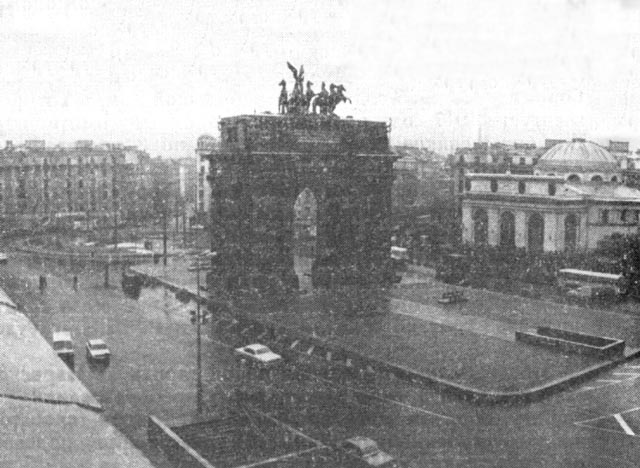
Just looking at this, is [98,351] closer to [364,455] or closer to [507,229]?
[364,455]

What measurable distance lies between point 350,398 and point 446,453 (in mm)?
4670

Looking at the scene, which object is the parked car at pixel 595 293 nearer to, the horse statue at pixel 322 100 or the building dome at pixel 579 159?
the horse statue at pixel 322 100

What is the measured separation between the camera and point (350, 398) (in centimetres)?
2159

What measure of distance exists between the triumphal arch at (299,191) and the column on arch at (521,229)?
13.8 meters

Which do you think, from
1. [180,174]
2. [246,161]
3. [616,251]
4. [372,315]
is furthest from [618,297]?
[180,174]

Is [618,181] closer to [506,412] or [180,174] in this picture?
[506,412]

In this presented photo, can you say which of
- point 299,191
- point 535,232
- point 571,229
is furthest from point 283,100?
point 571,229

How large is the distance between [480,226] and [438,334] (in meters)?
26.0

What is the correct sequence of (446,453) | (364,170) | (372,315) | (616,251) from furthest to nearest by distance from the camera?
(616,251) < (364,170) < (372,315) < (446,453)

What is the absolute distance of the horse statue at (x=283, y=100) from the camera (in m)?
37.2

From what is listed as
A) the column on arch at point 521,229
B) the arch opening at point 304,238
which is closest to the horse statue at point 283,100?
the arch opening at point 304,238

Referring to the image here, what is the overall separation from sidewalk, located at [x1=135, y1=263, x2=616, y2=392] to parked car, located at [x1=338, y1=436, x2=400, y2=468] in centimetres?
624

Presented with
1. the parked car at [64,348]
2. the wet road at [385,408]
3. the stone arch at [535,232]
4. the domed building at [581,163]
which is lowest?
the wet road at [385,408]

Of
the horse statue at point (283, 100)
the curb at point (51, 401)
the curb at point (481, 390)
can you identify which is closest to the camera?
the curb at point (51, 401)
